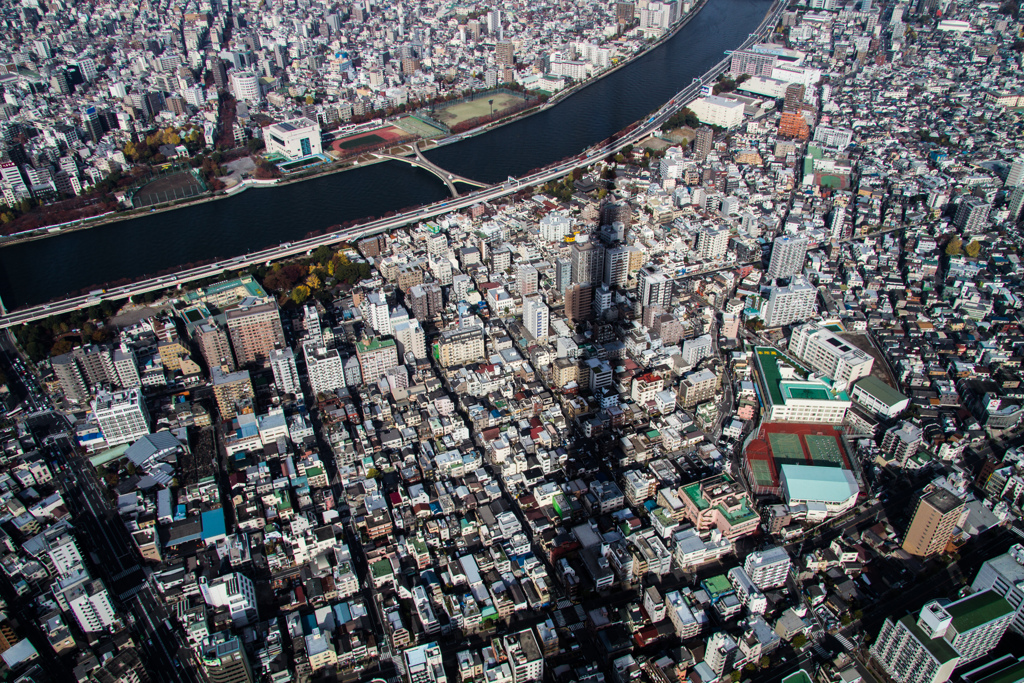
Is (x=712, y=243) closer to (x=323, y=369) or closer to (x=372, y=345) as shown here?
(x=372, y=345)

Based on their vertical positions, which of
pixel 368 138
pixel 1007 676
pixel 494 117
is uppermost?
pixel 494 117

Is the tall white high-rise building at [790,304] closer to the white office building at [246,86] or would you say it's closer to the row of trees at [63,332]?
the row of trees at [63,332]

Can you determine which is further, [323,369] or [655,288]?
[655,288]

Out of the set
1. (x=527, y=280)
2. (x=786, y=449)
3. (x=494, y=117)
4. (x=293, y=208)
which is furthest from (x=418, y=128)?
(x=786, y=449)

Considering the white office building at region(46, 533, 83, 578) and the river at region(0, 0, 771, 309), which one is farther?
the river at region(0, 0, 771, 309)

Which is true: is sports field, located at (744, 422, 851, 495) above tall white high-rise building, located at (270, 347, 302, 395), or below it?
below

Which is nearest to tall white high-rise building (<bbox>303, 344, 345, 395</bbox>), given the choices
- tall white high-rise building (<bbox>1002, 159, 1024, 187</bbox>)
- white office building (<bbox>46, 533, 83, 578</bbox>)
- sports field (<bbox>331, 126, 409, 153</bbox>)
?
white office building (<bbox>46, 533, 83, 578</bbox>)

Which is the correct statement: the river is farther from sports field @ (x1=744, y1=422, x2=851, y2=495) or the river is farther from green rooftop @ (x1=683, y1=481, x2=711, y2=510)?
green rooftop @ (x1=683, y1=481, x2=711, y2=510)
